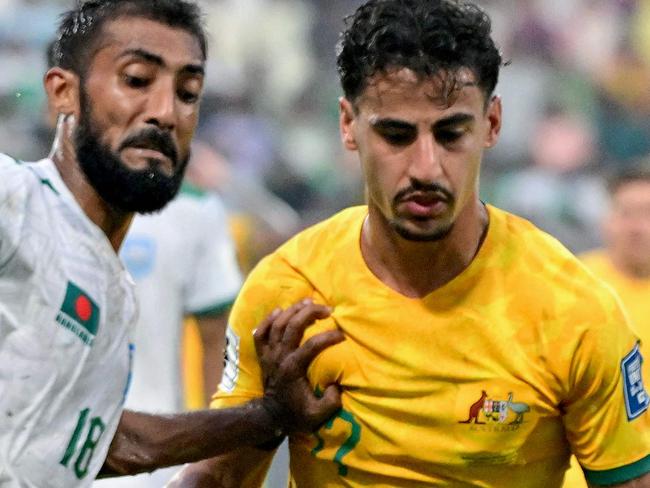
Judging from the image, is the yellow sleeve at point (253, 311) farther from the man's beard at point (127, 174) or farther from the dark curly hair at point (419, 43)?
the dark curly hair at point (419, 43)

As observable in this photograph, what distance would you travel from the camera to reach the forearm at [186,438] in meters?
3.26

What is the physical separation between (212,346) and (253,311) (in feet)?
7.44

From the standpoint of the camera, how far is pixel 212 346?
217 inches

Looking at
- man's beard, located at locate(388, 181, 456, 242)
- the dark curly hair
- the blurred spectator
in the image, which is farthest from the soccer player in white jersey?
the blurred spectator

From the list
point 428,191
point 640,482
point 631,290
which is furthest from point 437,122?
point 631,290

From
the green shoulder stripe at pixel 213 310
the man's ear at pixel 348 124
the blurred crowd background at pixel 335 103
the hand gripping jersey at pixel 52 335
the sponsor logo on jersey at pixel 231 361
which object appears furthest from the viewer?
the blurred crowd background at pixel 335 103

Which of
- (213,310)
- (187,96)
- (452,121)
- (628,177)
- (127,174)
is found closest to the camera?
(452,121)

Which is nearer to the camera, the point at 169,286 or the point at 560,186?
the point at 169,286

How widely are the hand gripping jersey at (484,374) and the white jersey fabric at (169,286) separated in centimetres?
204

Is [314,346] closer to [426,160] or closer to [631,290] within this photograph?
[426,160]

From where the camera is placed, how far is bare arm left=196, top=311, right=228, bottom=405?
17.8 ft

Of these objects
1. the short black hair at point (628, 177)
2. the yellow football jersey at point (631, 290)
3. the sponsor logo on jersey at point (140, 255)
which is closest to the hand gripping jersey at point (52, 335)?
the sponsor logo on jersey at point (140, 255)

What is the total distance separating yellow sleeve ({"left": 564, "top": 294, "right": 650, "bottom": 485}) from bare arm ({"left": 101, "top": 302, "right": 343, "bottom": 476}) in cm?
54

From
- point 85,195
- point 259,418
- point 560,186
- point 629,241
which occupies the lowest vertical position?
point 259,418
